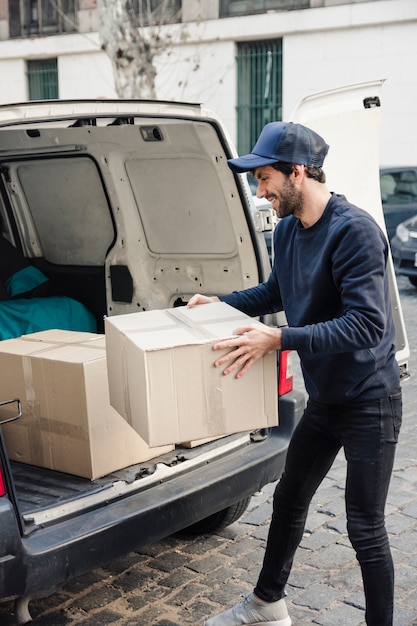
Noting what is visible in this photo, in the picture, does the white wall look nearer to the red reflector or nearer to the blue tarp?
the blue tarp

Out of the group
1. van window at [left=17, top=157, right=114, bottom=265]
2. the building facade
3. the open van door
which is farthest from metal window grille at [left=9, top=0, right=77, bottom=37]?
the open van door

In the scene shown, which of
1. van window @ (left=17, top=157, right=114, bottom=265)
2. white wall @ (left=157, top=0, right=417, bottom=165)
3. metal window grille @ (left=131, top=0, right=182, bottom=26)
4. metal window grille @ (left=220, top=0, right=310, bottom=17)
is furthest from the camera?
metal window grille @ (left=131, top=0, right=182, bottom=26)

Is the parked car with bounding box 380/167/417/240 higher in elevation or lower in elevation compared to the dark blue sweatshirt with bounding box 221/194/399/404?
lower

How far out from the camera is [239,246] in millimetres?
4105

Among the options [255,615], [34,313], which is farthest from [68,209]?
[255,615]

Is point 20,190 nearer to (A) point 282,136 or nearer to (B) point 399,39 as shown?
(A) point 282,136

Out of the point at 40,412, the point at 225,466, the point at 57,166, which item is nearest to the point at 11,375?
the point at 40,412

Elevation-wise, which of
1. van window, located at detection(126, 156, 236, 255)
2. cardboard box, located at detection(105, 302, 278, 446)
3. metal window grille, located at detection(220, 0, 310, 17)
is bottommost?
cardboard box, located at detection(105, 302, 278, 446)

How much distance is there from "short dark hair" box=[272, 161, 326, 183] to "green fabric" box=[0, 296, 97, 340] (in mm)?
2410

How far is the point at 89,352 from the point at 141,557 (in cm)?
103

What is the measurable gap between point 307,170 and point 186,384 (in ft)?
2.67

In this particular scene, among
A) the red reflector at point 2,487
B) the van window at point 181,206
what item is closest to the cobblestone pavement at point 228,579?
the red reflector at point 2,487

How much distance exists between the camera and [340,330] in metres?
2.75

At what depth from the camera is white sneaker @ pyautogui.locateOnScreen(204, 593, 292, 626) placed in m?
3.34
